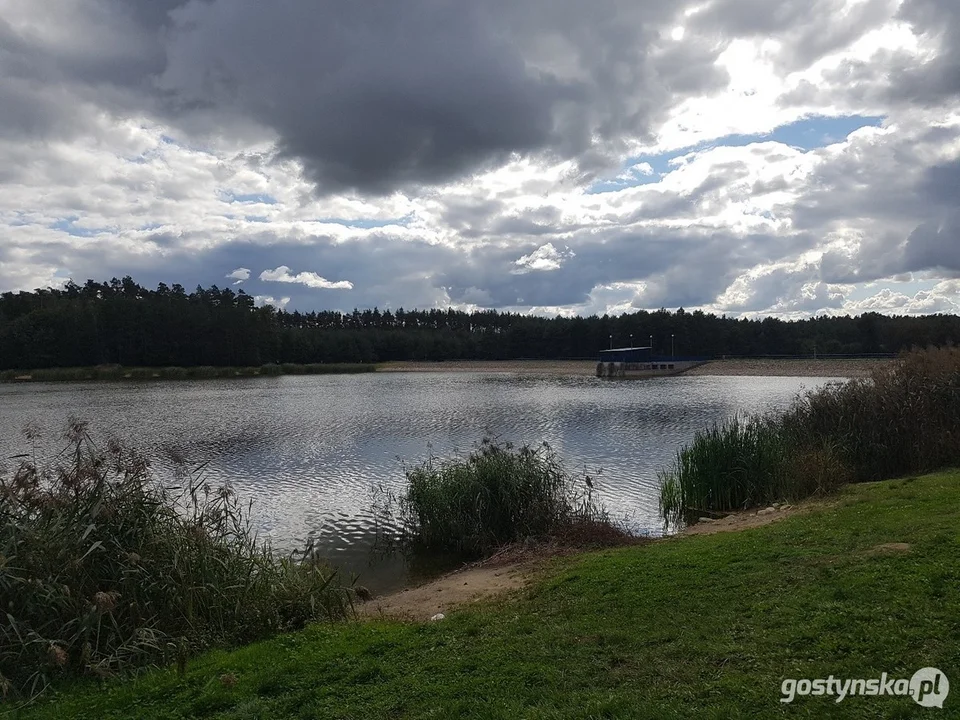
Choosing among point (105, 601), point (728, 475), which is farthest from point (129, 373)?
point (105, 601)

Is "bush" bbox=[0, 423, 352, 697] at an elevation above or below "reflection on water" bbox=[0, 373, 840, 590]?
above

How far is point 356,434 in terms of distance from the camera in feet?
99.1

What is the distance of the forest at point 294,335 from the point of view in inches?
3745

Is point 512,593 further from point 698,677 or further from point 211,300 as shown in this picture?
point 211,300

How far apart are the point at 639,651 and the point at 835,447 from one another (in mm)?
13254

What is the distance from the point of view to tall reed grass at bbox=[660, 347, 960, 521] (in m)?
15.7

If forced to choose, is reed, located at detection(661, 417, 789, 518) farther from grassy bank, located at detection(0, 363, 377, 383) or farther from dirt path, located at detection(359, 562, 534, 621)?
grassy bank, located at detection(0, 363, 377, 383)

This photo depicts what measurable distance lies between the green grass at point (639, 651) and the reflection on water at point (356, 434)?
5.16 m

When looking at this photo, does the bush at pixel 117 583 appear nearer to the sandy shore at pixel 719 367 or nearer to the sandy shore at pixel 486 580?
the sandy shore at pixel 486 580

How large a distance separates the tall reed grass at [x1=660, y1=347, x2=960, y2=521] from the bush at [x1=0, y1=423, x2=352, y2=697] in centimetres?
1025

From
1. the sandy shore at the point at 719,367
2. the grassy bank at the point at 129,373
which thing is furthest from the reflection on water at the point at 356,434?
the sandy shore at the point at 719,367

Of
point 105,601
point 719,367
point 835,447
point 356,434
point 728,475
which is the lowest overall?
point 356,434

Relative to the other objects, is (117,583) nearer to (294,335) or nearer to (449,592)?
(449,592)

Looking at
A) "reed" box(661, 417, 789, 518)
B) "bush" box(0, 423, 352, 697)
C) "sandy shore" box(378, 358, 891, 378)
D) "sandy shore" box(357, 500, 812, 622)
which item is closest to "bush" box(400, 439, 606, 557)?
"sandy shore" box(357, 500, 812, 622)
